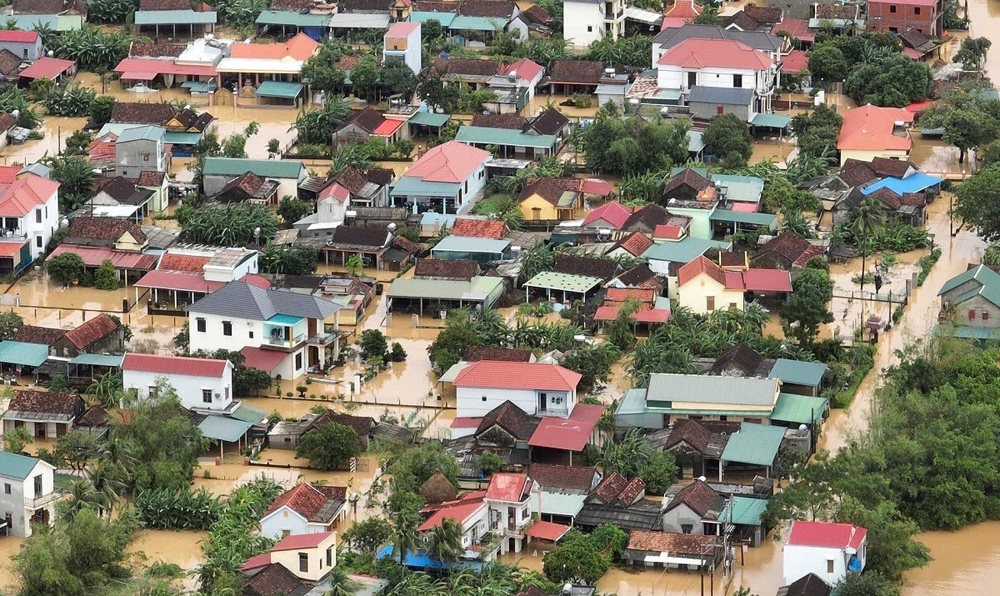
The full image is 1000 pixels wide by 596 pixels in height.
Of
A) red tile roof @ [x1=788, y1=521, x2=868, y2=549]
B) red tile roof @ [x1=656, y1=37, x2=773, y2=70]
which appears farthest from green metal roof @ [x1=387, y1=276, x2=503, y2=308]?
red tile roof @ [x1=656, y1=37, x2=773, y2=70]

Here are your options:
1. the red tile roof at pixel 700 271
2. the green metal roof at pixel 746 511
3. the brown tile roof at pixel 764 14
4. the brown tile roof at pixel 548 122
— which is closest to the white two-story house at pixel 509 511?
the green metal roof at pixel 746 511

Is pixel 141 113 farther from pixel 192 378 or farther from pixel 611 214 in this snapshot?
pixel 192 378

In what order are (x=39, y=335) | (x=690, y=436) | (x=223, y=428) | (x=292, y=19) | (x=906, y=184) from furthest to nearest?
(x=292, y=19)
(x=906, y=184)
(x=39, y=335)
(x=223, y=428)
(x=690, y=436)

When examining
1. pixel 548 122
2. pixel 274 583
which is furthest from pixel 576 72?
pixel 274 583

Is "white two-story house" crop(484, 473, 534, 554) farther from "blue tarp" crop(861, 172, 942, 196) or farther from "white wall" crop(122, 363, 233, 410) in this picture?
"blue tarp" crop(861, 172, 942, 196)

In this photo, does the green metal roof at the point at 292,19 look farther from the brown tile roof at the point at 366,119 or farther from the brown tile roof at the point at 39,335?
the brown tile roof at the point at 39,335

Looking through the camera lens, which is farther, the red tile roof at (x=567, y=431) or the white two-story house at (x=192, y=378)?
the white two-story house at (x=192, y=378)
